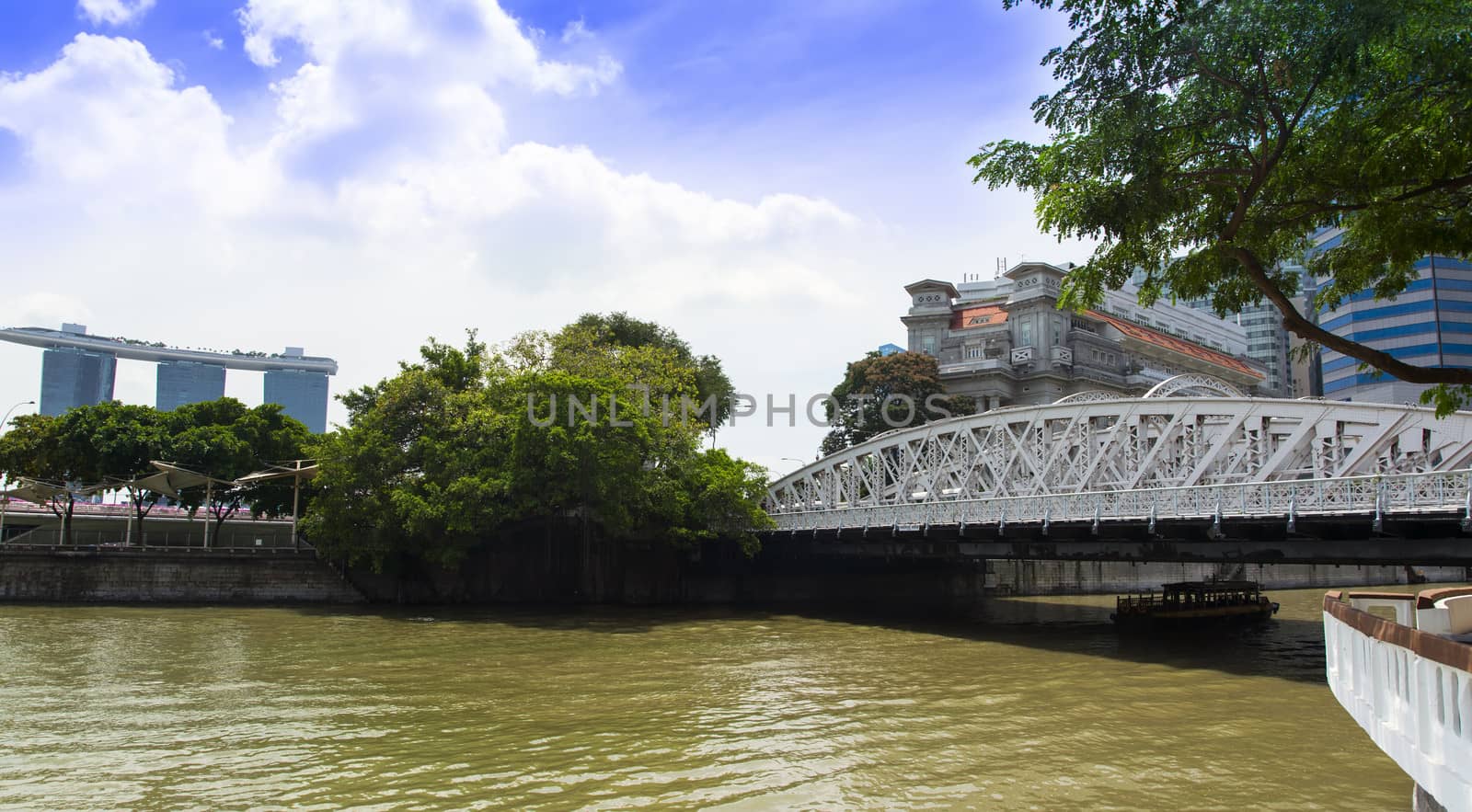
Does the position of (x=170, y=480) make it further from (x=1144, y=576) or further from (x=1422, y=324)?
(x=1422, y=324)

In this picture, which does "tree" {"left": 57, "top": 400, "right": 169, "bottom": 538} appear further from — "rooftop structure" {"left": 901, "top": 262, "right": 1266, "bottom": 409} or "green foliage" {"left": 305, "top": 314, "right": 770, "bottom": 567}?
"rooftop structure" {"left": 901, "top": 262, "right": 1266, "bottom": 409}

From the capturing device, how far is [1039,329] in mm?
88875

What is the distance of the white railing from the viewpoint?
5.95 metres

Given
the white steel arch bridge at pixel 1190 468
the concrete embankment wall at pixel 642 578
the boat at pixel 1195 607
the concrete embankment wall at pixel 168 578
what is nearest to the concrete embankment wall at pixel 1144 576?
the concrete embankment wall at pixel 642 578

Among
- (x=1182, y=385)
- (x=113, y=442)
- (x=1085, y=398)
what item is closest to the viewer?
(x=1182, y=385)

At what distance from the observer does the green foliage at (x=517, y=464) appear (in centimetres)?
4103

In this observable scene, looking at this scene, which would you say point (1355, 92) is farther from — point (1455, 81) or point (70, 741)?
point (70, 741)

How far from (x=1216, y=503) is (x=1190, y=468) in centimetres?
1004

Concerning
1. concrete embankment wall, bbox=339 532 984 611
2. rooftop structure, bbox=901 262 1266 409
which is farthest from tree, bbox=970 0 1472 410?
rooftop structure, bbox=901 262 1266 409

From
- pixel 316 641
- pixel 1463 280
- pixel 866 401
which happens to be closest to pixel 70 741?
pixel 316 641

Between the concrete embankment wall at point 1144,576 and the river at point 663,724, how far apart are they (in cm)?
3121

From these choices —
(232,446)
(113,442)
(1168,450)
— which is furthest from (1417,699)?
(113,442)

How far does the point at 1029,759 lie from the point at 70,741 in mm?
15631

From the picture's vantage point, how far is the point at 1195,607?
40688 millimetres
